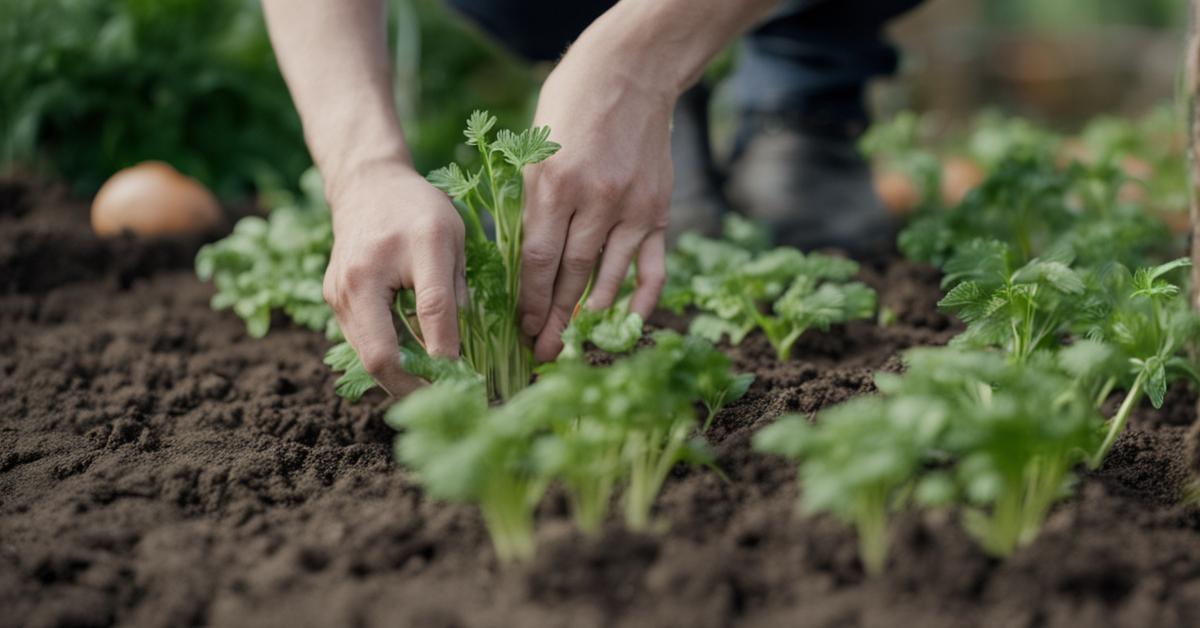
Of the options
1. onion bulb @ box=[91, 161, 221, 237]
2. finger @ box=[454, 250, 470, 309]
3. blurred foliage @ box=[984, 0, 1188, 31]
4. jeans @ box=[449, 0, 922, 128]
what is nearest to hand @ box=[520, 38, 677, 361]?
finger @ box=[454, 250, 470, 309]

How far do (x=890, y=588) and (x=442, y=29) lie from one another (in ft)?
15.9

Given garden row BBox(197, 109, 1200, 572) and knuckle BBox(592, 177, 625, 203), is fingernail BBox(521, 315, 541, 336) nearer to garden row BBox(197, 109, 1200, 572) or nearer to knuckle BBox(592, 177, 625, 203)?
garden row BBox(197, 109, 1200, 572)

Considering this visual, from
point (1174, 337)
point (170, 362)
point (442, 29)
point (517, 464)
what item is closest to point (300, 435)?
point (170, 362)

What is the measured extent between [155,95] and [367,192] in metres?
2.56

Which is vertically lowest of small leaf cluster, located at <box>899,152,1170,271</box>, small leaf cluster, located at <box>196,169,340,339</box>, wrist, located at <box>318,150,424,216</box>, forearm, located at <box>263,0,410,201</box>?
small leaf cluster, located at <box>899,152,1170,271</box>

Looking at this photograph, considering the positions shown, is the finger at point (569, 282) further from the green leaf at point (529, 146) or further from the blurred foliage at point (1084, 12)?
the blurred foliage at point (1084, 12)

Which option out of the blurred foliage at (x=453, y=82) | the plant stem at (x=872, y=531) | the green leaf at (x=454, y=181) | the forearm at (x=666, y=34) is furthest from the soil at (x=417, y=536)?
the blurred foliage at (x=453, y=82)

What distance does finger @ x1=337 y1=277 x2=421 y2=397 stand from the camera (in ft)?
6.20

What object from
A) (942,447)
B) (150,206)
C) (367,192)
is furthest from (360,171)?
(150,206)

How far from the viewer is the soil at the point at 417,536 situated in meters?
1.40

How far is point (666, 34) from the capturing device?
2047 millimetres

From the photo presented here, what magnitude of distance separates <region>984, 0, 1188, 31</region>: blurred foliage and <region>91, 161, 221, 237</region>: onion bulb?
6.40 meters

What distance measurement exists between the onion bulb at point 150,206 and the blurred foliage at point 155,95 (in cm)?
38

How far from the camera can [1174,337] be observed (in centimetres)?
174
